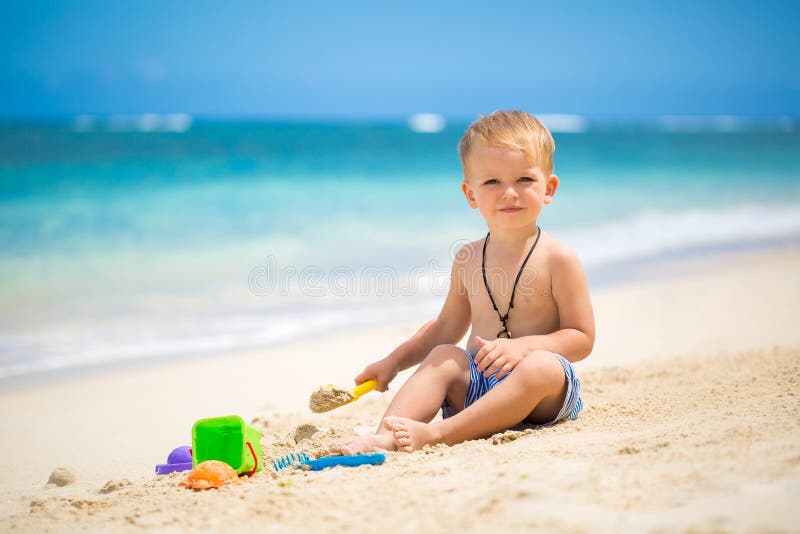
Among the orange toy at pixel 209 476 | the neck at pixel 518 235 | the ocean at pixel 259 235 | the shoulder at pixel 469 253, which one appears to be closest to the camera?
the orange toy at pixel 209 476

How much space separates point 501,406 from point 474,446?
0.20 meters

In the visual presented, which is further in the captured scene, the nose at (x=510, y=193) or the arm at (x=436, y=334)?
the arm at (x=436, y=334)

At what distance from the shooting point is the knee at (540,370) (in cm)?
259

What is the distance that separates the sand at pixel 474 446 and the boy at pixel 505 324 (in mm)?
99

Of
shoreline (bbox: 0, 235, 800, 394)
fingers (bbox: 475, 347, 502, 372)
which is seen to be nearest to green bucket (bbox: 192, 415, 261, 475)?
fingers (bbox: 475, 347, 502, 372)

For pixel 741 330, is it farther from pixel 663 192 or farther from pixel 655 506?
pixel 663 192

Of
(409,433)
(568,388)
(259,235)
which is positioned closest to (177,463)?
(409,433)

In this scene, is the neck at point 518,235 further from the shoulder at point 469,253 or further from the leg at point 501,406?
the leg at point 501,406

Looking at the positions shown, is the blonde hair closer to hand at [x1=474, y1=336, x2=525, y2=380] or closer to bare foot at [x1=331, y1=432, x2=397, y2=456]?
hand at [x1=474, y1=336, x2=525, y2=380]

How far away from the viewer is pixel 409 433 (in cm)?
253

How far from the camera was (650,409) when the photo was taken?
114 inches

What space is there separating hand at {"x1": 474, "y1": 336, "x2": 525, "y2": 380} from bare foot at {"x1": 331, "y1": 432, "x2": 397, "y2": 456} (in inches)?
16.1

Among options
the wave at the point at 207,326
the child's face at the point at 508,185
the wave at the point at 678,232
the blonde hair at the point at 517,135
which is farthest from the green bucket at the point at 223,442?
the wave at the point at 678,232

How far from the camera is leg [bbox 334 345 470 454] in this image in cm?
270
